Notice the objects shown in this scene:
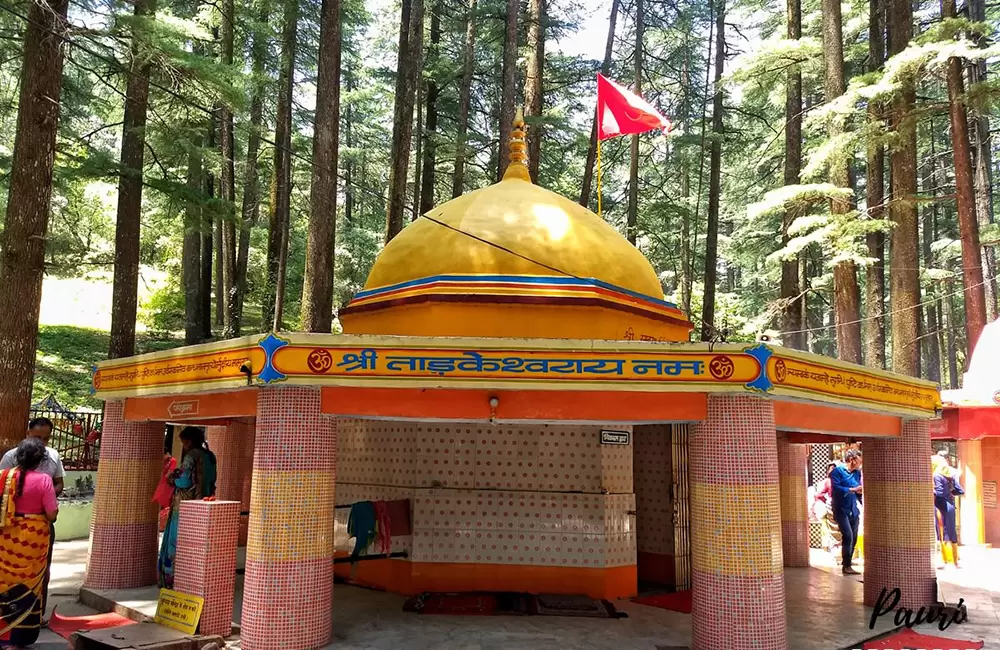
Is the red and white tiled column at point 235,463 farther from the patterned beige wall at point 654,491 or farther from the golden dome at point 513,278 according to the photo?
the patterned beige wall at point 654,491

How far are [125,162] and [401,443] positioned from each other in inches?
315

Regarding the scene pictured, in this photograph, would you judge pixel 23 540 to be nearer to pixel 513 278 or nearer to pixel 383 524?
pixel 383 524

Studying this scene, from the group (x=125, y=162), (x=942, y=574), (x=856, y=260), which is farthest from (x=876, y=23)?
(x=125, y=162)

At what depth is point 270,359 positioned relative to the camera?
23.1 feet

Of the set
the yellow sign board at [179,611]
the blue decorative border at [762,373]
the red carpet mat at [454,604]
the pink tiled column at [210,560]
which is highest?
the blue decorative border at [762,373]

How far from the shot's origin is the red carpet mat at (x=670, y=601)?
29.5ft

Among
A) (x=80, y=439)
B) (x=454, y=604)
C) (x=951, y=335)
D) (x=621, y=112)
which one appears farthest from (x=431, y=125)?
(x=951, y=335)

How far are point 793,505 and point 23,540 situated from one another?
11685 mm

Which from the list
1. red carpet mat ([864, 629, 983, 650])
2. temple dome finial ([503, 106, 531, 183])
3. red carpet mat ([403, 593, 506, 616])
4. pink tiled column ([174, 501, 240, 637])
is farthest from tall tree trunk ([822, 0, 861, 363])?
pink tiled column ([174, 501, 240, 637])

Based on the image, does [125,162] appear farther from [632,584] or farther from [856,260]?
[856,260]

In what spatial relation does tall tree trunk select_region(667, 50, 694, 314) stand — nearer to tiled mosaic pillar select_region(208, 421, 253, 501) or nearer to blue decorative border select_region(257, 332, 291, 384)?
tiled mosaic pillar select_region(208, 421, 253, 501)

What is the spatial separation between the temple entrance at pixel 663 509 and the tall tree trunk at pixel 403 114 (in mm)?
8251

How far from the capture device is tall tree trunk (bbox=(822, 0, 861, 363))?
14.9 m

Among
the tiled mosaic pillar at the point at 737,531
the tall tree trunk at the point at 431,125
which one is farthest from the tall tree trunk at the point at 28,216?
the tall tree trunk at the point at 431,125
